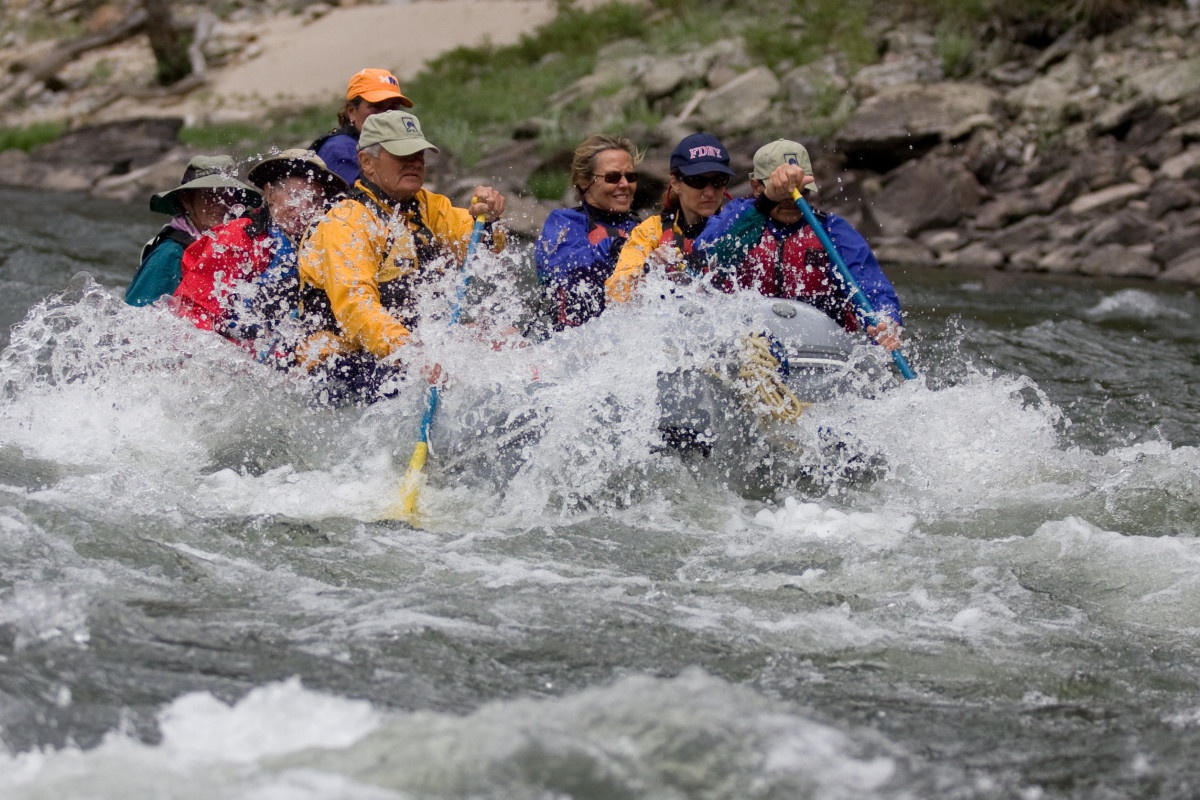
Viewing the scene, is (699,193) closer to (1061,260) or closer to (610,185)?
(610,185)

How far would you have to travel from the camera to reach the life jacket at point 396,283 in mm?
5816

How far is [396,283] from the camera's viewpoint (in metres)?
5.99

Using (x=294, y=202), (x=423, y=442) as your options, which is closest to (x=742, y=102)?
(x=294, y=202)

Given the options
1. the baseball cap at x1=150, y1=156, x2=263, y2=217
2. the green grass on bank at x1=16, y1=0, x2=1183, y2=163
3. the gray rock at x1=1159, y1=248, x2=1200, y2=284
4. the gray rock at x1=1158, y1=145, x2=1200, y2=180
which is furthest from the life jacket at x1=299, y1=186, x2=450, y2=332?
the gray rock at x1=1158, y1=145, x2=1200, y2=180

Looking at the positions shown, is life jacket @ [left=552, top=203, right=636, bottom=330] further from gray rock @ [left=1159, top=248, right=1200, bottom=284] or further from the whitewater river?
gray rock @ [left=1159, top=248, right=1200, bottom=284]

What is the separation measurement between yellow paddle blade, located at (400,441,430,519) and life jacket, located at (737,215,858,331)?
172cm

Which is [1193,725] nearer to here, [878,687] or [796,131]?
[878,687]

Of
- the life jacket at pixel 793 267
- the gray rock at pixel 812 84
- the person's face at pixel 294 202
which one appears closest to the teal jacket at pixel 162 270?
the person's face at pixel 294 202

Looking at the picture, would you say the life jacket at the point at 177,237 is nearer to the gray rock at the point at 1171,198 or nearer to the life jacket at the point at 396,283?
the life jacket at the point at 396,283

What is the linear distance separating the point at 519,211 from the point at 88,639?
10505 millimetres

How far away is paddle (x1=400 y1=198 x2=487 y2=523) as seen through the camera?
522cm

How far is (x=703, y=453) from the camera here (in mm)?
5621

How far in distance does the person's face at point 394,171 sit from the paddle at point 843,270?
1.66m

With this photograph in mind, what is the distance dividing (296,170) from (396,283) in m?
0.64
